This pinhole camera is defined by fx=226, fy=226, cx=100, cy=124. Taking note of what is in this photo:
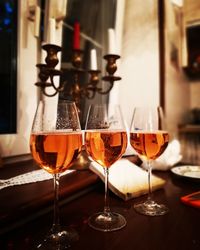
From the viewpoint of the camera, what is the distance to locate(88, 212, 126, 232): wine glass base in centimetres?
47

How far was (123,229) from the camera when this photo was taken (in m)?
0.47

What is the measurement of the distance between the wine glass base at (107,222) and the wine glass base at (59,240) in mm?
53

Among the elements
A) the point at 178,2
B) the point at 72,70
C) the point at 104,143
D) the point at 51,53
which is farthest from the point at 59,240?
the point at 178,2

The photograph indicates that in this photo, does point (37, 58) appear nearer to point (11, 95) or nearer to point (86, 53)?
point (11, 95)

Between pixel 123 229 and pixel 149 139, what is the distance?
0.25 meters

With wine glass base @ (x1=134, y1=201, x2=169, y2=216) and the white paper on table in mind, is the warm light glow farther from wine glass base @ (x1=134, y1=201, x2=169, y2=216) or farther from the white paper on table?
wine glass base @ (x1=134, y1=201, x2=169, y2=216)

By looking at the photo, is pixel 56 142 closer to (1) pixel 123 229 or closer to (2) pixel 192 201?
(1) pixel 123 229

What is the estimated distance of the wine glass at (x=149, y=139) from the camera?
0.58 m

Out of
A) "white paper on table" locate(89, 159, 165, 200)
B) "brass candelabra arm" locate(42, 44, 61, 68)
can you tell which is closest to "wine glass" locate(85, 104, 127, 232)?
"white paper on table" locate(89, 159, 165, 200)

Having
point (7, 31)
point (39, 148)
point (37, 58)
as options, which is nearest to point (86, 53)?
point (37, 58)

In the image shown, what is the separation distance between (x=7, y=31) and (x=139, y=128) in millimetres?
725

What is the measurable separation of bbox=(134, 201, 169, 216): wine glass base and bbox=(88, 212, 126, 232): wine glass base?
64 mm

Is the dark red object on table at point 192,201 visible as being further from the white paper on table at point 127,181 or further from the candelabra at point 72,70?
the candelabra at point 72,70

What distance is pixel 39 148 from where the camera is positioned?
455 mm
